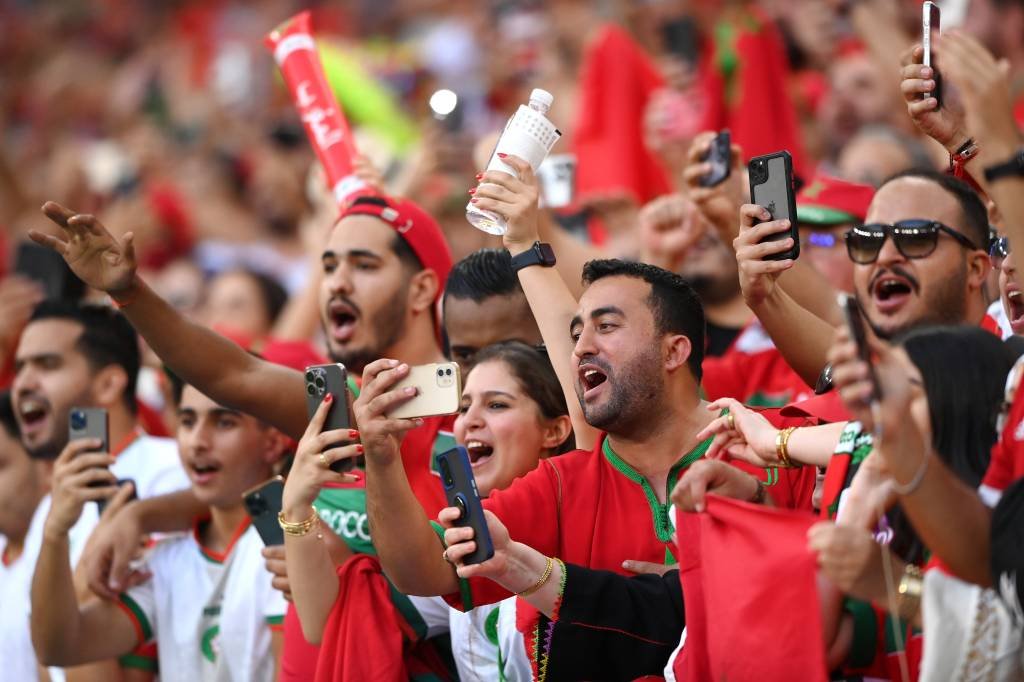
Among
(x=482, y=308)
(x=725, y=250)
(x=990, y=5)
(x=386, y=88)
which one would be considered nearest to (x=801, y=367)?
(x=482, y=308)

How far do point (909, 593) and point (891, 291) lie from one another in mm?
1202

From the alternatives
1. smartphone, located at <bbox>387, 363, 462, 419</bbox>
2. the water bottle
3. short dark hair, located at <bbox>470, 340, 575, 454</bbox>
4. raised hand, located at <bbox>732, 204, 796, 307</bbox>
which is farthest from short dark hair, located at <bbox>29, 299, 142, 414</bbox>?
raised hand, located at <bbox>732, 204, 796, 307</bbox>

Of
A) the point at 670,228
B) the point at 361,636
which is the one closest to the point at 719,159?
the point at 670,228

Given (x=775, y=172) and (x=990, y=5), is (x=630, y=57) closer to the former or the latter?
(x=990, y=5)

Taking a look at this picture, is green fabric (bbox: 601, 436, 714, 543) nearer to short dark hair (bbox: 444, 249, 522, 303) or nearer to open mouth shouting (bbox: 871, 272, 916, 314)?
open mouth shouting (bbox: 871, 272, 916, 314)

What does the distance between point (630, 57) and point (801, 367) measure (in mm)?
4342

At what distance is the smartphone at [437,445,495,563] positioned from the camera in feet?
11.7

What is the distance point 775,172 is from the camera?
158 inches

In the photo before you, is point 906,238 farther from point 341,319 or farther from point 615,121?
point 615,121

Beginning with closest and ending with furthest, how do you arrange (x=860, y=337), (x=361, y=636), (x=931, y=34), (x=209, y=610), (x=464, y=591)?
(x=860, y=337)
(x=464, y=591)
(x=931, y=34)
(x=361, y=636)
(x=209, y=610)

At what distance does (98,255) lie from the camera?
4449mm

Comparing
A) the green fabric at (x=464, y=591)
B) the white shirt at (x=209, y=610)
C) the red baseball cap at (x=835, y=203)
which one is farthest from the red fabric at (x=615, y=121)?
the green fabric at (x=464, y=591)

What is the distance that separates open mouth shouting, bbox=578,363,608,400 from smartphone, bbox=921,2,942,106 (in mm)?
1141

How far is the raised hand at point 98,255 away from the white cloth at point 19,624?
1.66 m
